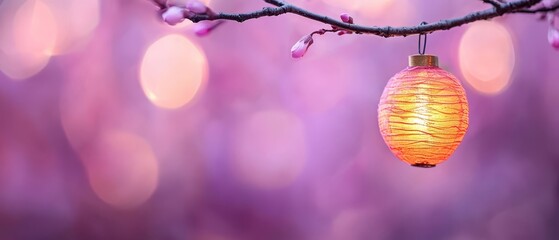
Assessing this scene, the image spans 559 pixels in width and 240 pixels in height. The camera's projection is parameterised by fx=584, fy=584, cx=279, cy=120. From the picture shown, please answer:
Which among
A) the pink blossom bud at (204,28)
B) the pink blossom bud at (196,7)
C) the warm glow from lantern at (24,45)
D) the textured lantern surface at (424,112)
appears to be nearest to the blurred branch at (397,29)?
the pink blossom bud at (196,7)

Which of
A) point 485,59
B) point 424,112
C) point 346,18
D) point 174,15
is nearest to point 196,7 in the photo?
point 174,15

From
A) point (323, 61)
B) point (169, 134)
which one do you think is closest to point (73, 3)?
point (169, 134)

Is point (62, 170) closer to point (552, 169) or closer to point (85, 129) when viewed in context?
point (85, 129)

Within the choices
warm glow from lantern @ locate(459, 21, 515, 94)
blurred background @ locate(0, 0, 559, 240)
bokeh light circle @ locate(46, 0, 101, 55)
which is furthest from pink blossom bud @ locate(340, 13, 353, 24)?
bokeh light circle @ locate(46, 0, 101, 55)

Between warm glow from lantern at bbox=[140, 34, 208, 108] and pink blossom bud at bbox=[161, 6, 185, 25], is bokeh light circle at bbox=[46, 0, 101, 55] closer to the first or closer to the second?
warm glow from lantern at bbox=[140, 34, 208, 108]

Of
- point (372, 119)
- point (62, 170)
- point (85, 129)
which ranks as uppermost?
point (372, 119)

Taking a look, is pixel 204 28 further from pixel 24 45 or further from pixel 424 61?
pixel 24 45
